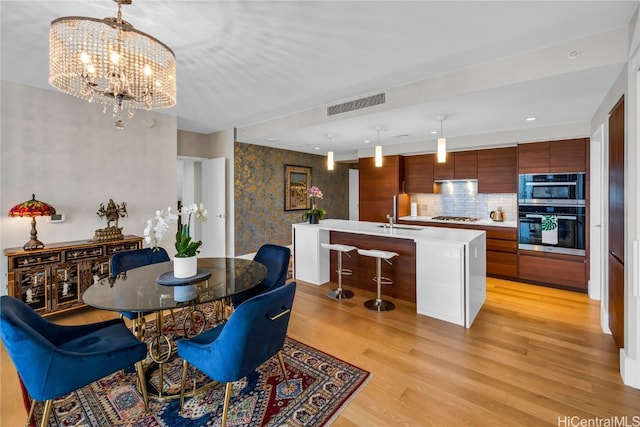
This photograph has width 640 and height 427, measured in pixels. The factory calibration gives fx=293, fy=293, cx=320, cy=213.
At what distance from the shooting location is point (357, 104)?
371cm

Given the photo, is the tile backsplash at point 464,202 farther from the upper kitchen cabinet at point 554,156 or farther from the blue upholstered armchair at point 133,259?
the blue upholstered armchair at point 133,259

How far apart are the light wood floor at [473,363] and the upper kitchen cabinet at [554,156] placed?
189 cm

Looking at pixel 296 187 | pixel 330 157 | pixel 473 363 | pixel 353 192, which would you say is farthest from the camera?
pixel 353 192

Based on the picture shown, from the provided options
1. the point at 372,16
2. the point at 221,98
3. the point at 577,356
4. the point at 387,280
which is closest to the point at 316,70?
the point at 372,16

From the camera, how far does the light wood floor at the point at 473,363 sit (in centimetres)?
190

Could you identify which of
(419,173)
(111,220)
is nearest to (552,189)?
(419,173)

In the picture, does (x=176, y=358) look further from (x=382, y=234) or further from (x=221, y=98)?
(x=221, y=98)

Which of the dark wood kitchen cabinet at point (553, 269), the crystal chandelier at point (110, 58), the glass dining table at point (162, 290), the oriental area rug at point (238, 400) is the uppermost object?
the crystal chandelier at point (110, 58)

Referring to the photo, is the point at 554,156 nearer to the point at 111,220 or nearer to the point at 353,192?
the point at 353,192

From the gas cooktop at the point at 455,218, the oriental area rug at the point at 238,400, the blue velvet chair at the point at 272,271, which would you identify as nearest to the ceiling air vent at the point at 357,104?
the blue velvet chair at the point at 272,271

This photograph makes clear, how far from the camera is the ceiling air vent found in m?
3.53

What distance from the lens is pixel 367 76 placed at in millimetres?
3156

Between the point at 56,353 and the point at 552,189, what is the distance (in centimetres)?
565

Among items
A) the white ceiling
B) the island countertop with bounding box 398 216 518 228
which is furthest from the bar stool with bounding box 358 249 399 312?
the island countertop with bounding box 398 216 518 228
